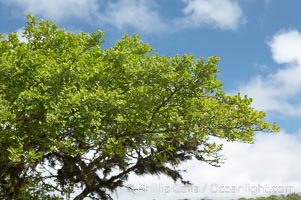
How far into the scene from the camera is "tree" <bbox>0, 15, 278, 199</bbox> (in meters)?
13.2

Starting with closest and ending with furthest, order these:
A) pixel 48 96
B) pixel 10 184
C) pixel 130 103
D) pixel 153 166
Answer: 1. pixel 48 96
2. pixel 130 103
3. pixel 10 184
4. pixel 153 166

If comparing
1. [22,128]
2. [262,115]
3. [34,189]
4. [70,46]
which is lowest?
[34,189]

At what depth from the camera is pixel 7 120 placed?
1320 cm

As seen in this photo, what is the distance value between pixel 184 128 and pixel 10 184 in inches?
297

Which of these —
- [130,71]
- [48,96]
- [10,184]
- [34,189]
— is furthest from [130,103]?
[10,184]

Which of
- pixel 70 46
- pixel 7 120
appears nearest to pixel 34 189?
pixel 7 120

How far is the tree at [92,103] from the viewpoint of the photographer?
43.4 ft

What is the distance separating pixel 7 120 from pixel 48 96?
145cm

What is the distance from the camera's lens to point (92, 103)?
43.1ft

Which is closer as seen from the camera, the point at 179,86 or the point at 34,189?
the point at 179,86

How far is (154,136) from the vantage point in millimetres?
16562

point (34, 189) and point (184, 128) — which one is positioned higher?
point (184, 128)

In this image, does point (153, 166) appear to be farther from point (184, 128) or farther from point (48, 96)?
point (48, 96)

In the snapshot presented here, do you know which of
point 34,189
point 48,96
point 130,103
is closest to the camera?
point 48,96
